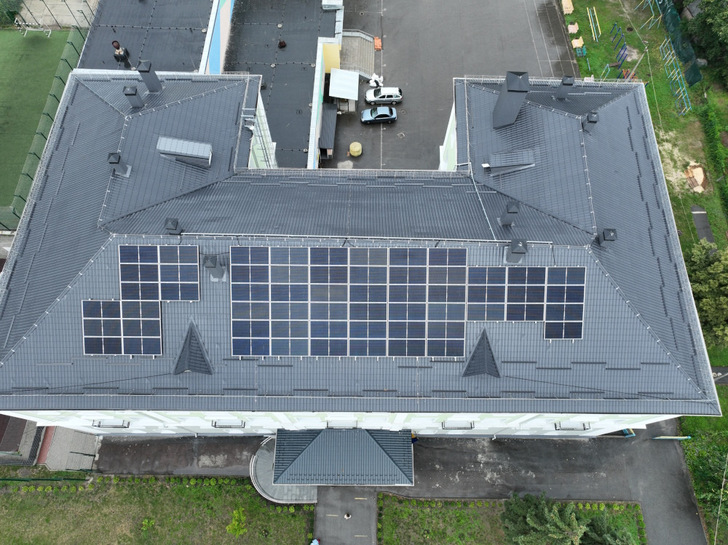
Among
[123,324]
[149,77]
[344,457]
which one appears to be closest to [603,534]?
[344,457]

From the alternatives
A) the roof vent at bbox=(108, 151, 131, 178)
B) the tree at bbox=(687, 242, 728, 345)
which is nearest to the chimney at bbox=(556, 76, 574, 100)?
the tree at bbox=(687, 242, 728, 345)

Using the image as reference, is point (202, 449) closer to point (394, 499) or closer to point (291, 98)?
point (394, 499)

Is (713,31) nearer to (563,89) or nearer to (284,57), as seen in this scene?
(563,89)

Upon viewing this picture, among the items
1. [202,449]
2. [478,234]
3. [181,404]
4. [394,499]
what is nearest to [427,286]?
[478,234]

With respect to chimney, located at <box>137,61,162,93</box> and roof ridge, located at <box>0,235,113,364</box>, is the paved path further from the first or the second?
chimney, located at <box>137,61,162,93</box>

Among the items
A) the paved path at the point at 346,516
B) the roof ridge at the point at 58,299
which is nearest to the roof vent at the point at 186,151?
the roof ridge at the point at 58,299

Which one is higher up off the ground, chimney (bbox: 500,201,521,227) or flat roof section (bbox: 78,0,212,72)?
flat roof section (bbox: 78,0,212,72)

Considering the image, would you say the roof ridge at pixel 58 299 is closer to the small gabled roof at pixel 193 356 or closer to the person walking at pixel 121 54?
the small gabled roof at pixel 193 356
